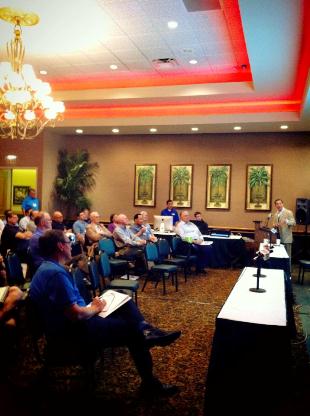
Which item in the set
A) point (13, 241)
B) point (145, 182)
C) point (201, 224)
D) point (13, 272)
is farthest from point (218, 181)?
point (13, 272)

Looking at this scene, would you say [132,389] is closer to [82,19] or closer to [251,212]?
[82,19]

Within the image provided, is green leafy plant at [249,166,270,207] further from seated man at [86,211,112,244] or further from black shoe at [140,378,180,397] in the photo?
black shoe at [140,378,180,397]

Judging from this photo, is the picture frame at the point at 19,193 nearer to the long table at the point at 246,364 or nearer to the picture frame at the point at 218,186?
the picture frame at the point at 218,186

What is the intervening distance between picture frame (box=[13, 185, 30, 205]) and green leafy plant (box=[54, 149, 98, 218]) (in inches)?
38.6

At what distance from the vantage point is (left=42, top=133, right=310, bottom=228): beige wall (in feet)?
34.1

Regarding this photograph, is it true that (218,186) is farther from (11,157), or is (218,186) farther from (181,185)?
(11,157)

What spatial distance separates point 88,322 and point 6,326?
2.91 feet

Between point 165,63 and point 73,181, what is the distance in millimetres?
5093

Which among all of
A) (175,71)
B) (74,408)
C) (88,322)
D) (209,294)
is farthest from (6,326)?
(175,71)

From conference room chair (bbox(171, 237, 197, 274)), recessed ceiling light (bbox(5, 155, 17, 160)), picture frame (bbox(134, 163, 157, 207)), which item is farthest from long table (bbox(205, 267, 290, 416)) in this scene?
recessed ceiling light (bbox(5, 155, 17, 160))

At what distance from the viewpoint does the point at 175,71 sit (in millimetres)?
7863

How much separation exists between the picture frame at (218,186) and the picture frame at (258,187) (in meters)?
0.52

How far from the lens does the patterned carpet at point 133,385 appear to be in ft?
9.37

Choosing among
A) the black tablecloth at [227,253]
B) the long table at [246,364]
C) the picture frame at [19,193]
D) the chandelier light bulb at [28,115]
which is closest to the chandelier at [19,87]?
the chandelier light bulb at [28,115]
